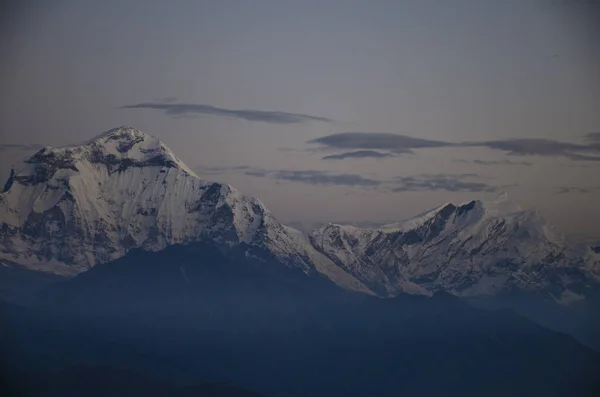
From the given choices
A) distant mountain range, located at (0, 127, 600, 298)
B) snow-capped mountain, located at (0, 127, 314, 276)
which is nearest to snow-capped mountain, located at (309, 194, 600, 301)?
distant mountain range, located at (0, 127, 600, 298)

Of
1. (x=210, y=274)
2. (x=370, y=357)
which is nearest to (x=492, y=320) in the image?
(x=370, y=357)

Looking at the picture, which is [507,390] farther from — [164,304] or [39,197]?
[39,197]

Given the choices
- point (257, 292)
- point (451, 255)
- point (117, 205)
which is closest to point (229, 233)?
point (257, 292)

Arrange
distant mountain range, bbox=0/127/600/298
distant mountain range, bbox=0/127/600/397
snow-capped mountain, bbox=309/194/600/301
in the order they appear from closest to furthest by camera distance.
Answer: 1. distant mountain range, bbox=0/127/600/397
2. distant mountain range, bbox=0/127/600/298
3. snow-capped mountain, bbox=309/194/600/301

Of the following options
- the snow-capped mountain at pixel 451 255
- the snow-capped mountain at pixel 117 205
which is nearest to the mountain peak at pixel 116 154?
the snow-capped mountain at pixel 117 205

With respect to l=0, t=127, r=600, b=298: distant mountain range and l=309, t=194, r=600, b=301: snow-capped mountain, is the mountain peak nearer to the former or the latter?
l=0, t=127, r=600, b=298: distant mountain range

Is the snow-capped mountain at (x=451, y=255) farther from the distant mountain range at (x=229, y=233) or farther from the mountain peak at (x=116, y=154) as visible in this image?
the mountain peak at (x=116, y=154)

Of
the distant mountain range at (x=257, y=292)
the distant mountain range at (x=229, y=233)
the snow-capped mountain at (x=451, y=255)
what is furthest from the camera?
the snow-capped mountain at (x=451, y=255)

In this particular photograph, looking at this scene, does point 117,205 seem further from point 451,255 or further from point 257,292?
point 451,255
